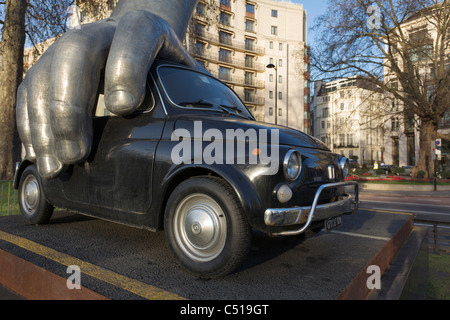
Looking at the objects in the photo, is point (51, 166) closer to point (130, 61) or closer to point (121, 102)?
point (121, 102)

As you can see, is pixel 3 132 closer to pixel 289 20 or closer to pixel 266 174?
pixel 266 174

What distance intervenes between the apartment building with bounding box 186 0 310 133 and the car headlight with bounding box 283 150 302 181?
42.9 metres

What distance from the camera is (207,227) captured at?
2.41 meters

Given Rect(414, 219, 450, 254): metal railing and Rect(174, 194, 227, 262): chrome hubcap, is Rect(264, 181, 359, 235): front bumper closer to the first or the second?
Rect(174, 194, 227, 262): chrome hubcap

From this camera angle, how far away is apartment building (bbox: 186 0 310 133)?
149 feet

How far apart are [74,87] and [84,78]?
5.2 inches

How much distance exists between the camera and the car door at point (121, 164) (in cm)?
280

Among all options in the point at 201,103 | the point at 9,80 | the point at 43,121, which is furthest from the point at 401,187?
the point at 9,80

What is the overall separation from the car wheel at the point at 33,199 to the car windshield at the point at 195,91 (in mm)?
2110

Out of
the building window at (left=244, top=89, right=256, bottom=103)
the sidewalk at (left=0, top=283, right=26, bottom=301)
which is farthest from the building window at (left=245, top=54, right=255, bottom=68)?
the sidewalk at (left=0, top=283, right=26, bottom=301)

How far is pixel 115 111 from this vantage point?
296 centimetres

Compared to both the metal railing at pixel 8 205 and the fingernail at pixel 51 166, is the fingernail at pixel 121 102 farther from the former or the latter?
the metal railing at pixel 8 205

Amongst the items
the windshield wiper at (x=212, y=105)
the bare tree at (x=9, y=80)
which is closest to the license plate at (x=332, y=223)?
the windshield wiper at (x=212, y=105)

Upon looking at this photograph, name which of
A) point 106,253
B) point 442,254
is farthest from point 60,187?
point 442,254
